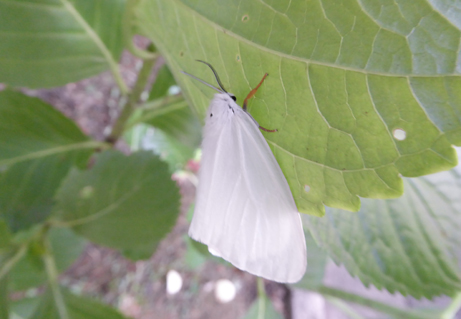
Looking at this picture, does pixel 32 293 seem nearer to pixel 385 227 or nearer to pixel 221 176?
pixel 221 176

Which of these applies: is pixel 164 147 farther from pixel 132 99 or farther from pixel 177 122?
pixel 132 99

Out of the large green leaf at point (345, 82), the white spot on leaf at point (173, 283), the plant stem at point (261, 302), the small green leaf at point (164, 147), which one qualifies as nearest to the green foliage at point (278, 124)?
the large green leaf at point (345, 82)

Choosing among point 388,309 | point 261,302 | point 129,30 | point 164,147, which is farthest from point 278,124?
point 164,147

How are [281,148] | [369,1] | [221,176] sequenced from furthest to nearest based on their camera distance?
[221,176], [281,148], [369,1]

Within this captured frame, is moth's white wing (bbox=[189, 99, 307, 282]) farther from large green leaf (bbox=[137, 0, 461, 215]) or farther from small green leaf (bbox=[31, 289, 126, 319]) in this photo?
small green leaf (bbox=[31, 289, 126, 319])

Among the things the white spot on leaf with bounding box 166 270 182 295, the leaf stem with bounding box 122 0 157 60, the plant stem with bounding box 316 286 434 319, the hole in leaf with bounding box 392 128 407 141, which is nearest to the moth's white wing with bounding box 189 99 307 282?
the hole in leaf with bounding box 392 128 407 141

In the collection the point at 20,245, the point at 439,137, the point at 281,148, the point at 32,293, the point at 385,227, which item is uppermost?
the point at 439,137

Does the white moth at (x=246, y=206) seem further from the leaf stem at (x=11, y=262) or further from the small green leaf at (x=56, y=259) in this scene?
the small green leaf at (x=56, y=259)

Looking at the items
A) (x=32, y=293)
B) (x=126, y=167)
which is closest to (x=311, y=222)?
(x=126, y=167)
